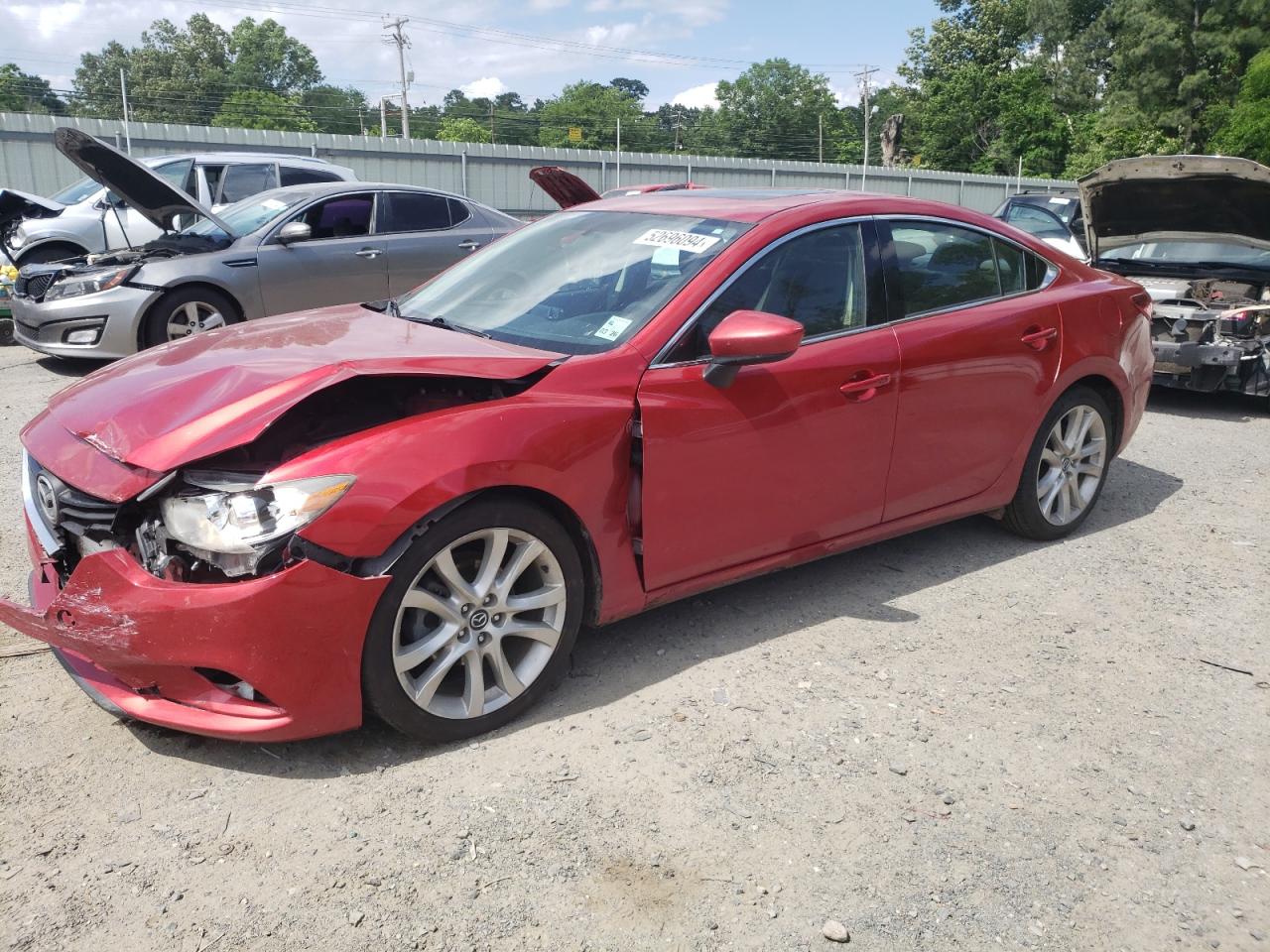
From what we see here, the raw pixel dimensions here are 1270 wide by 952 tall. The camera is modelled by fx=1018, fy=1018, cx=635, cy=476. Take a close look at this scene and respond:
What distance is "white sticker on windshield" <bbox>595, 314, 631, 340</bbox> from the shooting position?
11.3 feet

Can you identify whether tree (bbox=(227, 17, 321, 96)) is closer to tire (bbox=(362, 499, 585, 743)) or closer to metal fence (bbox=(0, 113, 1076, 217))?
metal fence (bbox=(0, 113, 1076, 217))

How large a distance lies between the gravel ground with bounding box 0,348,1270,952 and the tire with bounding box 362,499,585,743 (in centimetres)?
13

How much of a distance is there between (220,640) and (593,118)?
107049mm

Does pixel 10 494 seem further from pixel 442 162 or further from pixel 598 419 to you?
pixel 442 162

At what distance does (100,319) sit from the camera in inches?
309

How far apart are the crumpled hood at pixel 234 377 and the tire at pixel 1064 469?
2591 millimetres

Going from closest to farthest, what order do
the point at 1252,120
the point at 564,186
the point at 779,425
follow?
the point at 779,425 → the point at 564,186 → the point at 1252,120

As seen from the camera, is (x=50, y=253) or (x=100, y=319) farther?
(x=50, y=253)

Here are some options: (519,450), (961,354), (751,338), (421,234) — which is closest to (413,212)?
(421,234)

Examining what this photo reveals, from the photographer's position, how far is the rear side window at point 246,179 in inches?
462

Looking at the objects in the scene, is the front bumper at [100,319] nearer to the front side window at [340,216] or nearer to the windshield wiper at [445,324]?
the front side window at [340,216]

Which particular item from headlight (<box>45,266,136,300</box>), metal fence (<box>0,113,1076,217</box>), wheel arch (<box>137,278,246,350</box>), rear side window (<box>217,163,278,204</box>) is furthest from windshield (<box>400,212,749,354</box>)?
metal fence (<box>0,113,1076,217</box>)

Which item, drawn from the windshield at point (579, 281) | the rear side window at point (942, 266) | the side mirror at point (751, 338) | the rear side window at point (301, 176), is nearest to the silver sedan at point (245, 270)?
the rear side window at point (301, 176)

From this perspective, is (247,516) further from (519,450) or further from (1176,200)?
(1176,200)
